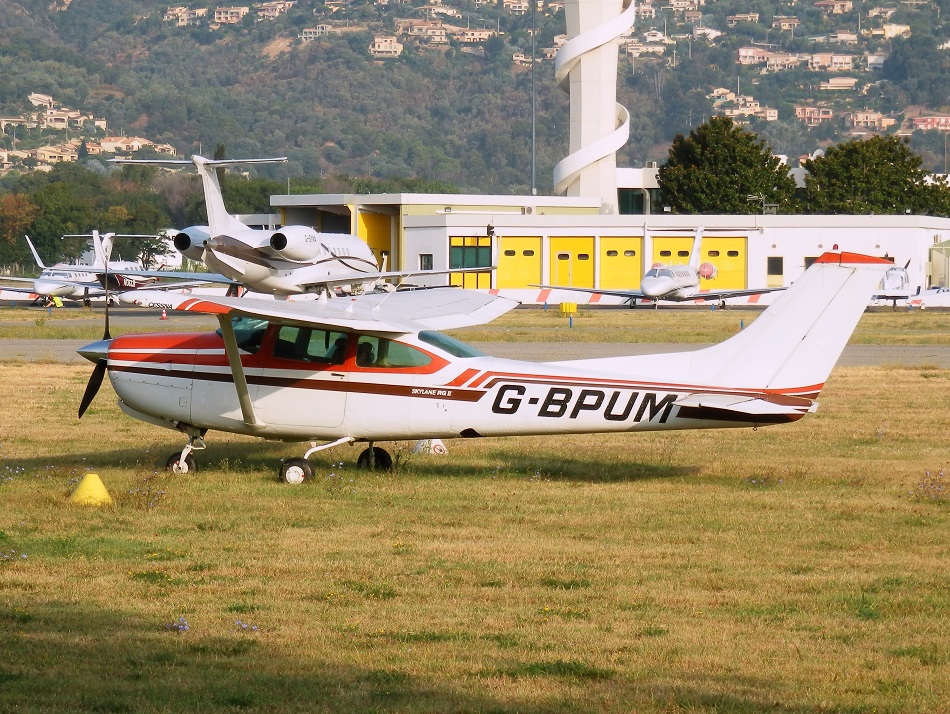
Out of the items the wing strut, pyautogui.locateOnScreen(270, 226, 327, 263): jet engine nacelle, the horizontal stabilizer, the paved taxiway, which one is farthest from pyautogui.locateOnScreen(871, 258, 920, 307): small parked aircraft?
the wing strut

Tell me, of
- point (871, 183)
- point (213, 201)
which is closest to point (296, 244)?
point (213, 201)

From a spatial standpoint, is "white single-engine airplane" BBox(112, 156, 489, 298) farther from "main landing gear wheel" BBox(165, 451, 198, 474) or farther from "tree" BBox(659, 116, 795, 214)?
"tree" BBox(659, 116, 795, 214)

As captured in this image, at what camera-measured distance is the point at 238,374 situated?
1368cm

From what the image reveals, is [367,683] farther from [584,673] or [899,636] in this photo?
[899,636]

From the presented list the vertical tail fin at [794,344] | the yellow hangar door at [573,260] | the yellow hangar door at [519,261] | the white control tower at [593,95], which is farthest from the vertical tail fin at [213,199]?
the white control tower at [593,95]

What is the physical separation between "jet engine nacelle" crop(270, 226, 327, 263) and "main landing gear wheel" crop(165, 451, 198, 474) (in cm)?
2296

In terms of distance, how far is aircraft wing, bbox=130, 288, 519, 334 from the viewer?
12.6m

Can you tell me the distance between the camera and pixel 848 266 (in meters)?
12.8

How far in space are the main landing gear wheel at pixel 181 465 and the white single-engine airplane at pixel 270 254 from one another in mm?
21028

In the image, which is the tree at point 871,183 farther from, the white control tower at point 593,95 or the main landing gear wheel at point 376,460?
the main landing gear wheel at point 376,460

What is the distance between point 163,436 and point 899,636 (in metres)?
11.9

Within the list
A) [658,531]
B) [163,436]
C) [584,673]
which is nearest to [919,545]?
[658,531]

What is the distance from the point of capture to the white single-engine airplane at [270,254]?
36812 millimetres

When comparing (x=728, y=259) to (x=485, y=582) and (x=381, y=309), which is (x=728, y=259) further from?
(x=485, y=582)
